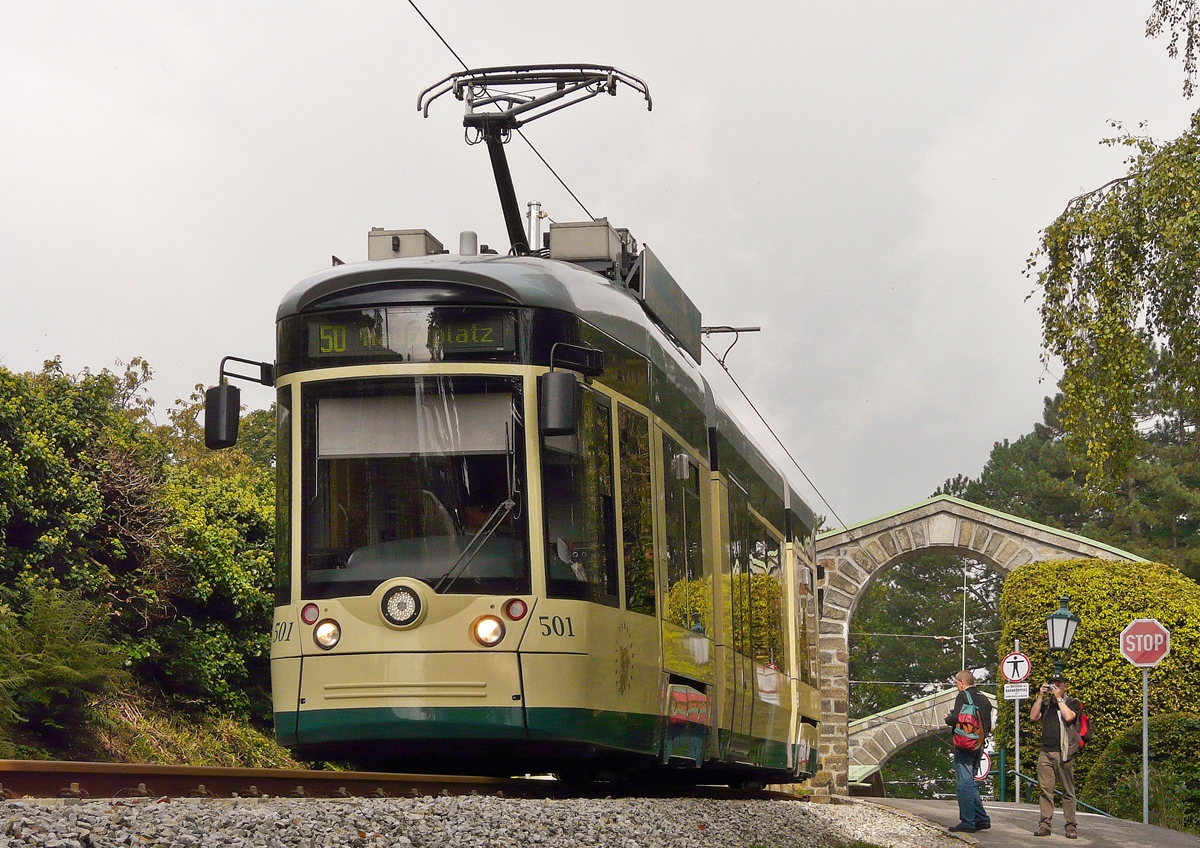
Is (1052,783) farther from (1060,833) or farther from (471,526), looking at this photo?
(471,526)

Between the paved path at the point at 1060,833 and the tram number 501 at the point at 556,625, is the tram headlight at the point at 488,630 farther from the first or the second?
the paved path at the point at 1060,833

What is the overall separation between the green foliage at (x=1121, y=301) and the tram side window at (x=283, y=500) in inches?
323

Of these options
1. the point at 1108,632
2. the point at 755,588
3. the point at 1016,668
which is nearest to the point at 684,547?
the point at 755,588

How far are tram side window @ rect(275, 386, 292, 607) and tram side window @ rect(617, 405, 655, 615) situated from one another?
1.68 meters

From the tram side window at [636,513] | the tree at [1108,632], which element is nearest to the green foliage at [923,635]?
the tree at [1108,632]

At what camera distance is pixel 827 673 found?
82.5 feet

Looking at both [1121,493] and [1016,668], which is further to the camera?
[1121,493]

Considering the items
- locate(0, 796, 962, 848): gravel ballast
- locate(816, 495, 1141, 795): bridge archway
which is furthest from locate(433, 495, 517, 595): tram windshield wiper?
locate(816, 495, 1141, 795): bridge archway

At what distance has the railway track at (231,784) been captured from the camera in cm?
532

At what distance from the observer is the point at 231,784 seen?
648cm

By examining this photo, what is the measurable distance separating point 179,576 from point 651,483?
9.72 metres

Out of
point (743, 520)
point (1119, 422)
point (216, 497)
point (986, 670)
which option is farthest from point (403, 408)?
point (986, 670)

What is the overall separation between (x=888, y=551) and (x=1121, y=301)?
12.2 metres

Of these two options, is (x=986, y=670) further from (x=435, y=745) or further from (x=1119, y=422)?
(x=435, y=745)
